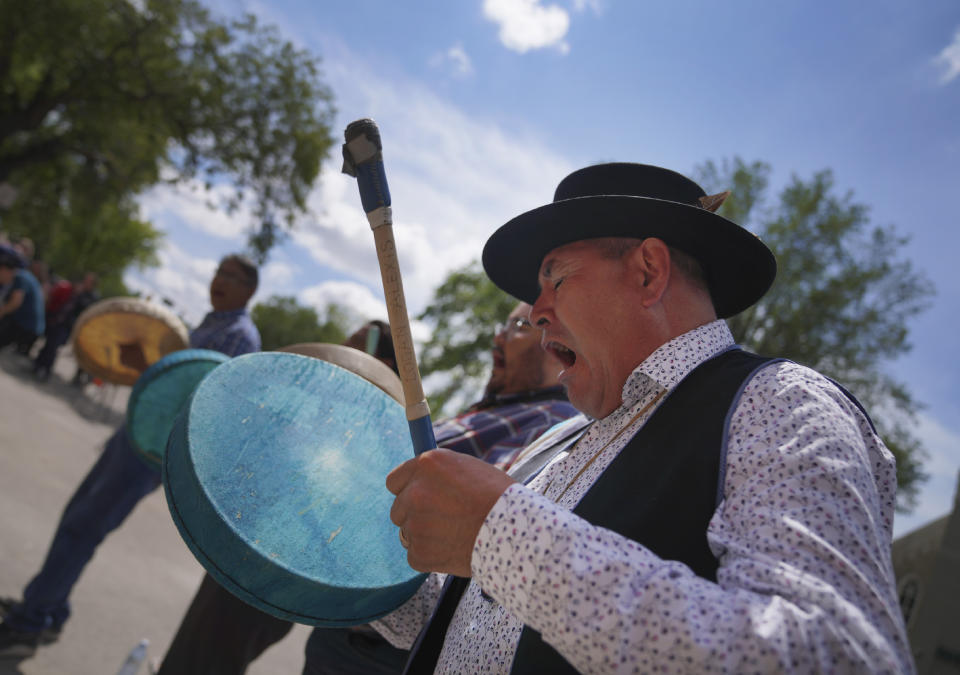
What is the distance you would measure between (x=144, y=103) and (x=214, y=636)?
51.9ft

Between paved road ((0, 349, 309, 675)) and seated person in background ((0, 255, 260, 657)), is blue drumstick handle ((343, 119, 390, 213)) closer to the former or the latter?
seated person in background ((0, 255, 260, 657))

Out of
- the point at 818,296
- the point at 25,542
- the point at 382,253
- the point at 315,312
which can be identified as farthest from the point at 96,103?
the point at 315,312

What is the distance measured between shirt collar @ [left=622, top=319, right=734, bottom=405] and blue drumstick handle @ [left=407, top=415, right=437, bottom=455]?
0.50 m

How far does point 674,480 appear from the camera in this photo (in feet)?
3.55

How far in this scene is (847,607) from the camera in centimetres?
73

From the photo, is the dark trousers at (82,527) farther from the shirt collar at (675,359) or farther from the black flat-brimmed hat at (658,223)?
the shirt collar at (675,359)

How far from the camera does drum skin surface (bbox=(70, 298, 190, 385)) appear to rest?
3.45m

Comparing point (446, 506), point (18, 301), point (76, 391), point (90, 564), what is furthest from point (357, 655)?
point (76, 391)

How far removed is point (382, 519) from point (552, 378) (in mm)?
1807

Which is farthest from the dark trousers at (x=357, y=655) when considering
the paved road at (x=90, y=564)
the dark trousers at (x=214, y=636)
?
the paved road at (x=90, y=564)

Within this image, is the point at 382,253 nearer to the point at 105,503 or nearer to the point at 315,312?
the point at 105,503

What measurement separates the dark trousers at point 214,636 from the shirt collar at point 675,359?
1.74m

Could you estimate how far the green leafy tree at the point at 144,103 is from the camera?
13.5 m

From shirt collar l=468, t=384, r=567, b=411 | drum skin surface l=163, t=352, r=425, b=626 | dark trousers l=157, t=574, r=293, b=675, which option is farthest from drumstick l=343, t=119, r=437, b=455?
shirt collar l=468, t=384, r=567, b=411
